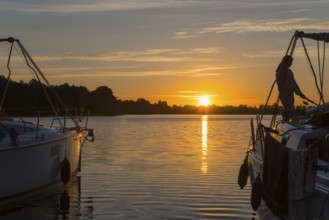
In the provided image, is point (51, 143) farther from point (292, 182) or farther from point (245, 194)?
point (292, 182)

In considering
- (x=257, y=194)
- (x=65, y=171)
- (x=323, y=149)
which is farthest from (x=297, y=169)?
(x=65, y=171)

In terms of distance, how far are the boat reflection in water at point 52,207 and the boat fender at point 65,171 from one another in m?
0.35

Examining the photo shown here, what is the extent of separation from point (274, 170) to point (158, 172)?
12895 mm

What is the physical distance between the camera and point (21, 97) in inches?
1521

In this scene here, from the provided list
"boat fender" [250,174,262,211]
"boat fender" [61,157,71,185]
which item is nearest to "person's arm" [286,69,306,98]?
"boat fender" [250,174,262,211]

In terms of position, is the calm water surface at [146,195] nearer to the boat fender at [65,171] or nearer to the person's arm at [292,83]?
the boat fender at [65,171]

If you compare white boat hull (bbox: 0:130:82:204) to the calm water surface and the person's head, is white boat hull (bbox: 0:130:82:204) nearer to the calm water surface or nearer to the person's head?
the calm water surface

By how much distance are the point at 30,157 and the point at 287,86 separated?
6946 mm

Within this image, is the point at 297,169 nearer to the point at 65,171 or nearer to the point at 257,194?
the point at 257,194

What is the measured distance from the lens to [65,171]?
1931 cm

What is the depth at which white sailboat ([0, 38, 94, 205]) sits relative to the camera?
50.0 feet

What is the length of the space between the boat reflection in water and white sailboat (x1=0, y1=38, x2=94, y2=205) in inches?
9.9

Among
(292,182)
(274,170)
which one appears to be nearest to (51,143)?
(274,170)

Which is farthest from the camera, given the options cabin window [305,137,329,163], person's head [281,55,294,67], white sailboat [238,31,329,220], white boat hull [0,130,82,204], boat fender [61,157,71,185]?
boat fender [61,157,71,185]
